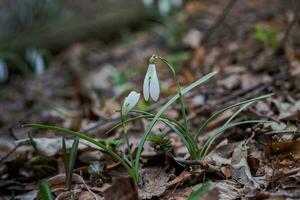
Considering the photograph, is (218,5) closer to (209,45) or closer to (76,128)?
A: (209,45)

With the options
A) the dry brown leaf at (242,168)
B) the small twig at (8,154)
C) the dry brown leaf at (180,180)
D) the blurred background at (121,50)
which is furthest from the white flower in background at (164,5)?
the dry brown leaf at (180,180)

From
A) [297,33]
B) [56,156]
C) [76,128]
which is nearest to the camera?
[56,156]

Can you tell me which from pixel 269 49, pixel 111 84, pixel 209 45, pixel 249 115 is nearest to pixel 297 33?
pixel 269 49

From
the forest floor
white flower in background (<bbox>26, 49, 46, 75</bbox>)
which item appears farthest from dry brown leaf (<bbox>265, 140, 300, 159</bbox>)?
white flower in background (<bbox>26, 49, 46, 75</bbox>)

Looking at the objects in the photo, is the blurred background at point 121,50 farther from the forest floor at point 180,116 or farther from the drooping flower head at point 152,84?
the drooping flower head at point 152,84

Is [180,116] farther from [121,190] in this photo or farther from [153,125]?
[121,190]
